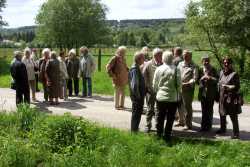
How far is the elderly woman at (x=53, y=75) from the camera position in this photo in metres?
16.3

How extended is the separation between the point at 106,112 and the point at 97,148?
4.87 m

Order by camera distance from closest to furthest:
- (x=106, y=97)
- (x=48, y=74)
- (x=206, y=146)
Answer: (x=206, y=146) → (x=48, y=74) → (x=106, y=97)

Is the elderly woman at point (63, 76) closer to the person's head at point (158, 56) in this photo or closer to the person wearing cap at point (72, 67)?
the person wearing cap at point (72, 67)

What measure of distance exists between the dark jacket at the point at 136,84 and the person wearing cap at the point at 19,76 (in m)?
4.47

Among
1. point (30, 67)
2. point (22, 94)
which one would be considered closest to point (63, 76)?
point (30, 67)

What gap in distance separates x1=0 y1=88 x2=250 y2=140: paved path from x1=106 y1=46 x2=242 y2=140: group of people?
0.46m

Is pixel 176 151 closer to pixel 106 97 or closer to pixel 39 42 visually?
pixel 106 97

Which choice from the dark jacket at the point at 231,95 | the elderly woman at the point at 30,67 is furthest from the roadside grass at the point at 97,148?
the elderly woman at the point at 30,67

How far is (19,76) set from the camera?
48.4ft

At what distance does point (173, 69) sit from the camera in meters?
10.5

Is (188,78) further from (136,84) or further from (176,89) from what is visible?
(176,89)

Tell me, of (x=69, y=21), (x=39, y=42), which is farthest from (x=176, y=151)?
(x=39, y=42)

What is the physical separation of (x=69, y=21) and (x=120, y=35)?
189ft

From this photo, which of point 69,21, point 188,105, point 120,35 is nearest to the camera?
point 188,105
